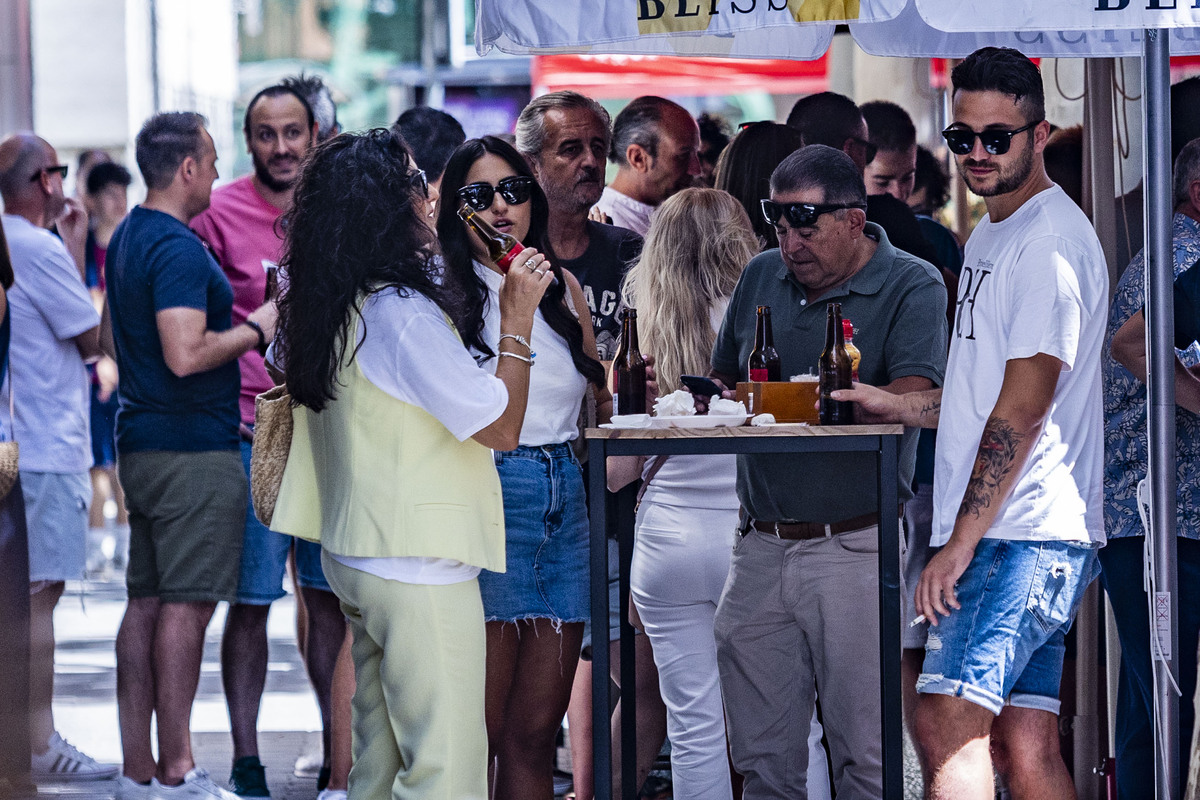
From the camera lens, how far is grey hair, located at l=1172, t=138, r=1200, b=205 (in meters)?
4.06

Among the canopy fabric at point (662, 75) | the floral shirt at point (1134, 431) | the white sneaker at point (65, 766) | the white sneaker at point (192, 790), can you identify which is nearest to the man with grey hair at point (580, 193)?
the floral shirt at point (1134, 431)

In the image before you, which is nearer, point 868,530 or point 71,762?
point 868,530

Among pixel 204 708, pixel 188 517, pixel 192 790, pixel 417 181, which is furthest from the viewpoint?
pixel 204 708

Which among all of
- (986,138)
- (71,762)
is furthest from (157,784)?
(986,138)

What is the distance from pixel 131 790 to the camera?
464 cm

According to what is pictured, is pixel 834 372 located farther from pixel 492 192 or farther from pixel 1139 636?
pixel 1139 636

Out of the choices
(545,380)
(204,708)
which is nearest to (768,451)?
(545,380)

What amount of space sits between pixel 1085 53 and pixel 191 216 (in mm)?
2880

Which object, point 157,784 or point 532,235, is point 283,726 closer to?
point 157,784

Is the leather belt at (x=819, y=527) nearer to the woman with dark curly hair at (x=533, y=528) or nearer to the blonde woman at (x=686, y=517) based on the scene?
the blonde woman at (x=686, y=517)

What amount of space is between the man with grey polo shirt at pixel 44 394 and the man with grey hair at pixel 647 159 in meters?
1.99

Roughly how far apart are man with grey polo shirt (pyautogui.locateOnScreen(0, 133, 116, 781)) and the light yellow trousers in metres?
2.43

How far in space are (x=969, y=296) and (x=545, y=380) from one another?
3.45ft

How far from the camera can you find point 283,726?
575cm
